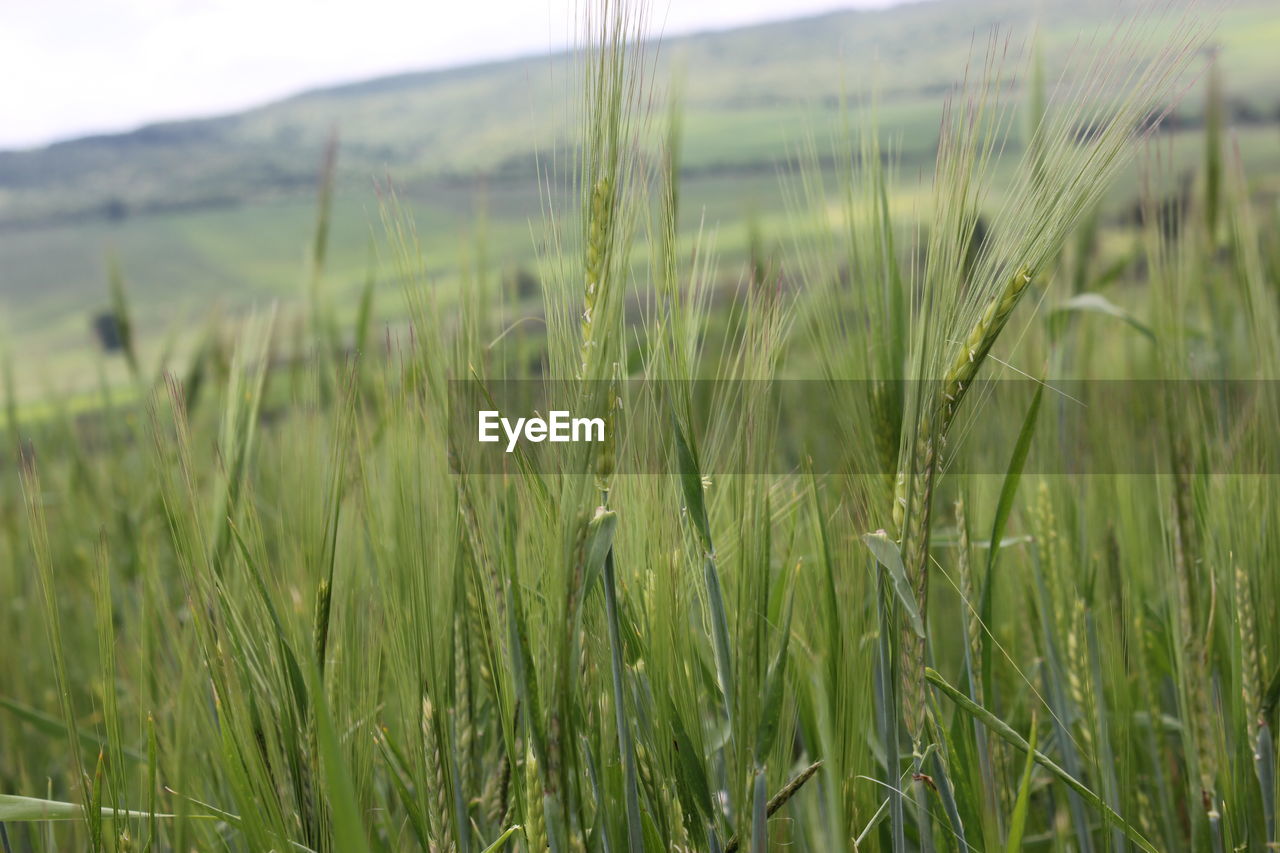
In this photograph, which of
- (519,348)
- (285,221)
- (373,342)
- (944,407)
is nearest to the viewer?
(944,407)

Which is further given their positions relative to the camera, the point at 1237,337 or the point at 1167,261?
the point at 1237,337

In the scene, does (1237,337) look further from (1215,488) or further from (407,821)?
(407,821)

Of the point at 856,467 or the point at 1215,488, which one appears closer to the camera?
the point at 856,467

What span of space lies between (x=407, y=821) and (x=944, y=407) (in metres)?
0.52

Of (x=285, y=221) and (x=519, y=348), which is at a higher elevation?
(x=285, y=221)

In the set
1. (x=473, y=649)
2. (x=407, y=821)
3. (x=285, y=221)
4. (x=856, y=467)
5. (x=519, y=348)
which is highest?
(x=285, y=221)

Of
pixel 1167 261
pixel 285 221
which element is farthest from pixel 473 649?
pixel 285 221

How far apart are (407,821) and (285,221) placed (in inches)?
790

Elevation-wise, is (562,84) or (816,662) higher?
(562,84)

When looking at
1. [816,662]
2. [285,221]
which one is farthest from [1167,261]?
[285,221]

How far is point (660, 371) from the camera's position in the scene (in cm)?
53

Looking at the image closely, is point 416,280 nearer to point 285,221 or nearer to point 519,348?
point 519,348

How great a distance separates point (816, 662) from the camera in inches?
20.4

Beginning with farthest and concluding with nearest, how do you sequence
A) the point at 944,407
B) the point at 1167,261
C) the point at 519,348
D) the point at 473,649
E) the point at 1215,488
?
1. the point at 519,348
2. the point at 1167,261
3. the point at 1215,488
4. the point at 473,649
5. the point at 944,407
